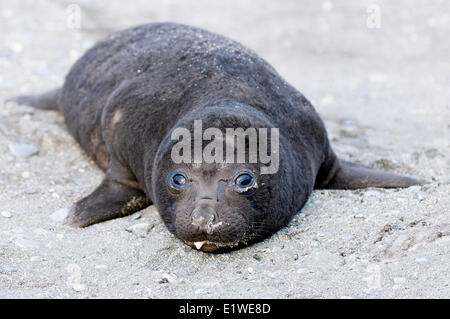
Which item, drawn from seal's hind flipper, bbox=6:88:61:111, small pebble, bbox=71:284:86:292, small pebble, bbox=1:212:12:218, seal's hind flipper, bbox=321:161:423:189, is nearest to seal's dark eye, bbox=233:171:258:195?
small pebble, bbox=71:284:86:292

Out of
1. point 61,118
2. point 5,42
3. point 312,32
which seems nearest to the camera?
point 61,118

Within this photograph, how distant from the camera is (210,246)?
13.8ft

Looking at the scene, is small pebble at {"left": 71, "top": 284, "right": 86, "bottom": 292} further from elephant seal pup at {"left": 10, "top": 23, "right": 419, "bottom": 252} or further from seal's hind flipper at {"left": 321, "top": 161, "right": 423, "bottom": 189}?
seal's hind flipper at {"left": 321, "top": 161, "right": 423, "bottom": 189}

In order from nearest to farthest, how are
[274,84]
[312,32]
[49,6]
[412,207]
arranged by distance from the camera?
[412,207] < [274,84] < [312,32] < [49,6]

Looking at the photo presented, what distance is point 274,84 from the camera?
514 centimetres

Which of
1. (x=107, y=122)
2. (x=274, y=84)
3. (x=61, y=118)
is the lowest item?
(x=61, y=118)

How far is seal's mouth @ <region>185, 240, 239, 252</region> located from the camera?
4.19 m

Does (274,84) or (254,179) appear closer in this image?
(254,179)

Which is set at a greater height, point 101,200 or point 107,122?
point 107,122

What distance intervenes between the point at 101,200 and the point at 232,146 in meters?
1.44

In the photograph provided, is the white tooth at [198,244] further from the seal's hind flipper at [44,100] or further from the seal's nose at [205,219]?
the seal's hind flipper at [44,100]

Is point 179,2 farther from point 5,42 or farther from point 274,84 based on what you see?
point 274,84

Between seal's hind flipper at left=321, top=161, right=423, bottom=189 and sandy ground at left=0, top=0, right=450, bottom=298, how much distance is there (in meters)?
0.21
